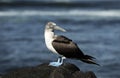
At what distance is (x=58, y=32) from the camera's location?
72750mm

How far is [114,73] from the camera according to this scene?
58781 millimetres

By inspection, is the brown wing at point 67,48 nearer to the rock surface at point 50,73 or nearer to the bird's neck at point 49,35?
the bird's neck at point 49,35

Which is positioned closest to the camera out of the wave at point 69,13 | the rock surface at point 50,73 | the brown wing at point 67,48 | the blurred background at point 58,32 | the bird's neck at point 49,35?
the rock surface at point 50,73

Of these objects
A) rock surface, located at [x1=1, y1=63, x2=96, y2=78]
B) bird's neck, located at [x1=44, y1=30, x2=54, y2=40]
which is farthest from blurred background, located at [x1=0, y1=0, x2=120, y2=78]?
rock surface, located at [x1=1, y1=63, x2=96, y2=78]

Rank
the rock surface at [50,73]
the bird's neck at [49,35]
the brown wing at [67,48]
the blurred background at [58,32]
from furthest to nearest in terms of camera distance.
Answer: the blurred background at [58,32], the brown wing at [67,48], the bird's neck at [49,35], the rock surface at [50,73]

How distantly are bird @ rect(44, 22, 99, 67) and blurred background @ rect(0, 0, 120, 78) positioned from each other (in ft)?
98.0

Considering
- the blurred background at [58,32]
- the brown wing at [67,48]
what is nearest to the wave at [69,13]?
the blurred background at [58,32]

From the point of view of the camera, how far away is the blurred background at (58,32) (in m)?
63.0

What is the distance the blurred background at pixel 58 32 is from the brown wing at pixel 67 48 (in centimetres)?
2985

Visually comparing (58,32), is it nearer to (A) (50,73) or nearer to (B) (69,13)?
(B) (69,13)

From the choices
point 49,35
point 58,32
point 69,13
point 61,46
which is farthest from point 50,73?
point 69,13

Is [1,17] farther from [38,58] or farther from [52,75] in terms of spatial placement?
[52,75]

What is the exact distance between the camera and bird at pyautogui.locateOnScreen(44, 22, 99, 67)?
25047 mm

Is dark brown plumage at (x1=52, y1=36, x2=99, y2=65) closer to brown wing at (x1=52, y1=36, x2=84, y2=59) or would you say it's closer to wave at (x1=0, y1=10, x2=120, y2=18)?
brown wing at (x1=52, y1=36, x2=84, y2=59)
